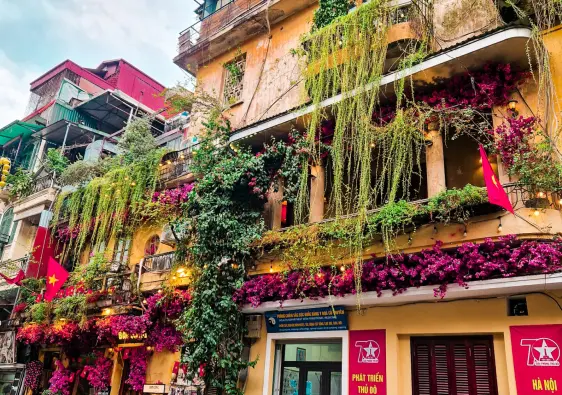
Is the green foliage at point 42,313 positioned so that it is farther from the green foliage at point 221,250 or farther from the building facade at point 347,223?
the green foliage at point 221,250

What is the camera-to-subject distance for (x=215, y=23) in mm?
16422

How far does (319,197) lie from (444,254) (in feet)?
13.0

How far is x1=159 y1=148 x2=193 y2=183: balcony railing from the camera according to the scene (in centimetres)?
1446

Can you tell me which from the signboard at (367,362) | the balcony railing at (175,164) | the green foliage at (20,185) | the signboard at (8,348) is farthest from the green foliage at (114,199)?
the signboard at (367,362)

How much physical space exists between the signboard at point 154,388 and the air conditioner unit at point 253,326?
3.13m

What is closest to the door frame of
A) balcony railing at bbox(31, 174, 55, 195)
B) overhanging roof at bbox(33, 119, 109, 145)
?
balcony railing at bbox(31, 174, 55, 195)

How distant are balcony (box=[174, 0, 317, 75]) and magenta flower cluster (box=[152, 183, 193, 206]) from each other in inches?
207

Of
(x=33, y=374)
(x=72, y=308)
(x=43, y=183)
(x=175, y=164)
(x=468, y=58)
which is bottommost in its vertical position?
(x=33, y=374)

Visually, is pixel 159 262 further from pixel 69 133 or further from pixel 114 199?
pixel 69 133

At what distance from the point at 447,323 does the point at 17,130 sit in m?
25.1

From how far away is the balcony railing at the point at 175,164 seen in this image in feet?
47.5

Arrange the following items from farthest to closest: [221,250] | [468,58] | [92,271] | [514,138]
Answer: [92,271], [221,250], [468,58], [514,138]

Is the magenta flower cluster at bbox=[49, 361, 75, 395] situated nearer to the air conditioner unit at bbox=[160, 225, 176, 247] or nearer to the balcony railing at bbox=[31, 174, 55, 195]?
the air conditioner unit at bbox=[160, 225, 176, 247]

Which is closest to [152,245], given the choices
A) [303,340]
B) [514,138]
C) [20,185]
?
[303,340]
